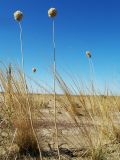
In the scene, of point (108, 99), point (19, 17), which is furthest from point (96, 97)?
point (19, 17)

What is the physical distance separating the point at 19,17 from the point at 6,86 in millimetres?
775

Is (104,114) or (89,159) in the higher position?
(104,114)

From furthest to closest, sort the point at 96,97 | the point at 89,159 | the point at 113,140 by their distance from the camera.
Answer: the point at 96,97 → the point at 113,140 → the point at 89,159

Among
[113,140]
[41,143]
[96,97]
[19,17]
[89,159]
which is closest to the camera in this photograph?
[19,17]

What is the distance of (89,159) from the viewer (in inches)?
105

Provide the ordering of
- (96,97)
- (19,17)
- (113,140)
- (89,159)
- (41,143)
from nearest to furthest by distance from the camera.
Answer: (19,17) < (89,159) < (41,143) < (113,140) < (96,97)

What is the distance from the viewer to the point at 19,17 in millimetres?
2156

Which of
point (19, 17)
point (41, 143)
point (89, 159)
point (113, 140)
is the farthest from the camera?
point (113, 140)

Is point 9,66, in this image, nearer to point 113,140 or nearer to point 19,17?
point 19,17

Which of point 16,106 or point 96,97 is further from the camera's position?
point 96,97

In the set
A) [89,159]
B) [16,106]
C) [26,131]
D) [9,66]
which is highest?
[9,66]

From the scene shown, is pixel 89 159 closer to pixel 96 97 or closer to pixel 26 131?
pixel 26 131

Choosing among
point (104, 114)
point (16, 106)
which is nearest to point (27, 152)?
point (16, 106)

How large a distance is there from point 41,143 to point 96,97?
3.09ft
